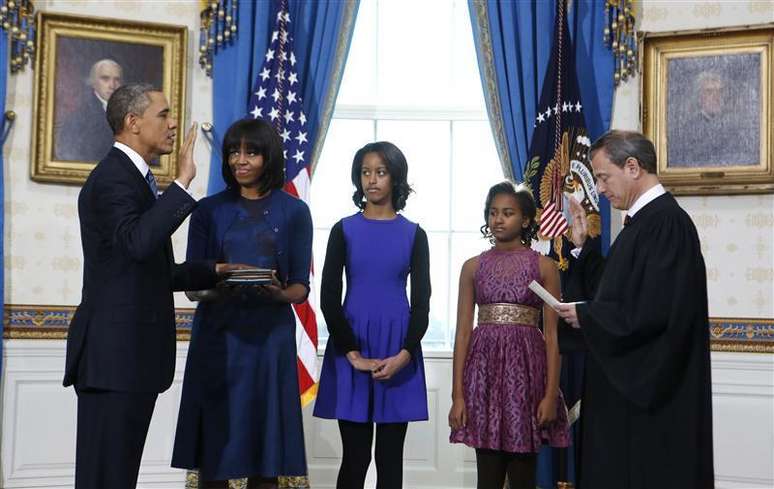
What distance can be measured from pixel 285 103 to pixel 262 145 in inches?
75.2

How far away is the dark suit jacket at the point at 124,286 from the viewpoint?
2.76 meters

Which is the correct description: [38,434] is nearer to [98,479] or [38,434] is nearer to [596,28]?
[98,479]

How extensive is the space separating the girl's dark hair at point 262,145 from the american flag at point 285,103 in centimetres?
166

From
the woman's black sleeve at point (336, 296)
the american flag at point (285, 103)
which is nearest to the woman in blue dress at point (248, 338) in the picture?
the woman's black sleeve at point (336, 296)

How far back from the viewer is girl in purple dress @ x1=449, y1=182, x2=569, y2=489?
3.81 m

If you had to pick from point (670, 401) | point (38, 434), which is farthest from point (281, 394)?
point (38, 434)

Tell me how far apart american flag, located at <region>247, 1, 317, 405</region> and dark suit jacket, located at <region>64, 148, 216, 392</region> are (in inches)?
87.2

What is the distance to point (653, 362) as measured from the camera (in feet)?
9.09

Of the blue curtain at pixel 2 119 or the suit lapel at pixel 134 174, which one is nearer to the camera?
the suit lapel at pixel 134 174

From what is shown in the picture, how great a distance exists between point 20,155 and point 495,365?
9.85 feet

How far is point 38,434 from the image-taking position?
513 cm

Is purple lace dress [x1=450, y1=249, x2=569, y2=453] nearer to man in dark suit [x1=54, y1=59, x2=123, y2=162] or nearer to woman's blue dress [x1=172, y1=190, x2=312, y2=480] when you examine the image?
woman's blue dress [x1=172, y1=190, x2=312, y2=480]

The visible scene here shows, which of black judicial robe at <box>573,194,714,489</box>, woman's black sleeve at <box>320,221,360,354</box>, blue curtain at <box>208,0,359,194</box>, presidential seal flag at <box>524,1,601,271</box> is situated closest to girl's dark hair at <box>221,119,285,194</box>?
woman's black sleeve at <box>320,221,360,354</box>

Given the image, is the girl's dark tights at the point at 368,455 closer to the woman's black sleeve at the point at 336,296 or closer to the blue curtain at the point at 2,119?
the woman's black sleeve at the point at 336,296
